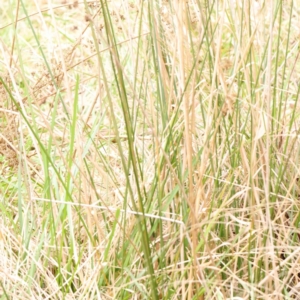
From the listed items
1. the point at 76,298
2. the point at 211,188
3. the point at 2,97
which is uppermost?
the point at 2,97

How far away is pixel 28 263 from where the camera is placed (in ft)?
4.24

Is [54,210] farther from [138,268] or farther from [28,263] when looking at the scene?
[138,268]

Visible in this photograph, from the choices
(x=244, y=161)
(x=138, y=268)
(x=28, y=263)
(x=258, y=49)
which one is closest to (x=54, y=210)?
(x=28, y=263)

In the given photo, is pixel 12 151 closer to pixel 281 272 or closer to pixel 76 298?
pixel 76 298

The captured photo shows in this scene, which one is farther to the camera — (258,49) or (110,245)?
(258,49)

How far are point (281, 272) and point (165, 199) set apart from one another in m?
0.25

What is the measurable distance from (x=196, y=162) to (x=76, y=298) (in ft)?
1.13

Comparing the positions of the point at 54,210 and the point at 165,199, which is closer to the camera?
the point at 165,199

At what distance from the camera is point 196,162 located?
120cm

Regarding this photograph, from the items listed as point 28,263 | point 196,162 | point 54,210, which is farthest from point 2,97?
point 196,162

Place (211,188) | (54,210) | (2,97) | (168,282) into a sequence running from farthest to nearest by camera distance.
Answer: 1. (2,97)
2. (54,210)
3. (211,188)
4. (168,282)

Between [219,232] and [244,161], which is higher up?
[244,161]

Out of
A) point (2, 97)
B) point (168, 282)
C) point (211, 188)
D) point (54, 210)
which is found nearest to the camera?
point (168, 282)

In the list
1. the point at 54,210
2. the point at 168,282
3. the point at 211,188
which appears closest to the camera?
the point at 168,282
